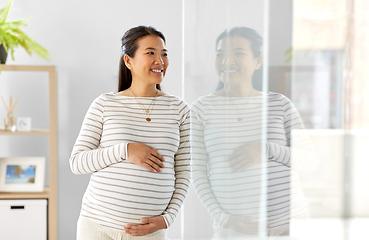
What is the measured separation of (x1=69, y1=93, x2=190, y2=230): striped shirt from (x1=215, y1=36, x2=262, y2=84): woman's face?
72cm

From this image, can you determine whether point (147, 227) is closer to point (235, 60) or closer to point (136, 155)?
point (136, 155)

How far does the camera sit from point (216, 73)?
1.94 feet

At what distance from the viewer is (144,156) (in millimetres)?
1185

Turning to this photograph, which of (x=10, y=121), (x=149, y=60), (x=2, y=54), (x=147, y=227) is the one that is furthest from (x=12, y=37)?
(x=147, y=227)

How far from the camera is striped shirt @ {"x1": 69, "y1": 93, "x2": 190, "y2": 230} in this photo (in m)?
1.21

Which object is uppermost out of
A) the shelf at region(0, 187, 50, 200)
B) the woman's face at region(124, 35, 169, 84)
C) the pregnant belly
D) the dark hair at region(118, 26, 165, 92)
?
the dark hair at region(118, 26, 165, 92)

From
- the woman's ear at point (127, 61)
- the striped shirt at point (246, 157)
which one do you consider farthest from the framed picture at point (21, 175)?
the striped shirt at point (246, 157)

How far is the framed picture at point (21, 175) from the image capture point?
230cm

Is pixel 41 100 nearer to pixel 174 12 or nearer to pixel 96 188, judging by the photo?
pixel 174 12

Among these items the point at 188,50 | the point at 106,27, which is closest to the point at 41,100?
the point at 106,27

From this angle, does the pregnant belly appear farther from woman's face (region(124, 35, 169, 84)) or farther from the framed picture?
the framed picture

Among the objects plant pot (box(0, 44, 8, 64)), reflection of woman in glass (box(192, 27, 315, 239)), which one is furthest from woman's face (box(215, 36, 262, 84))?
plant pot (box(0, 44, 8, 64))

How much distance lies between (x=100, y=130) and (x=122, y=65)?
0.32 m

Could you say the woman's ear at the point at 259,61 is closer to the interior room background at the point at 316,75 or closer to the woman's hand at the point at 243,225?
the interior room background at the point at 316,75
